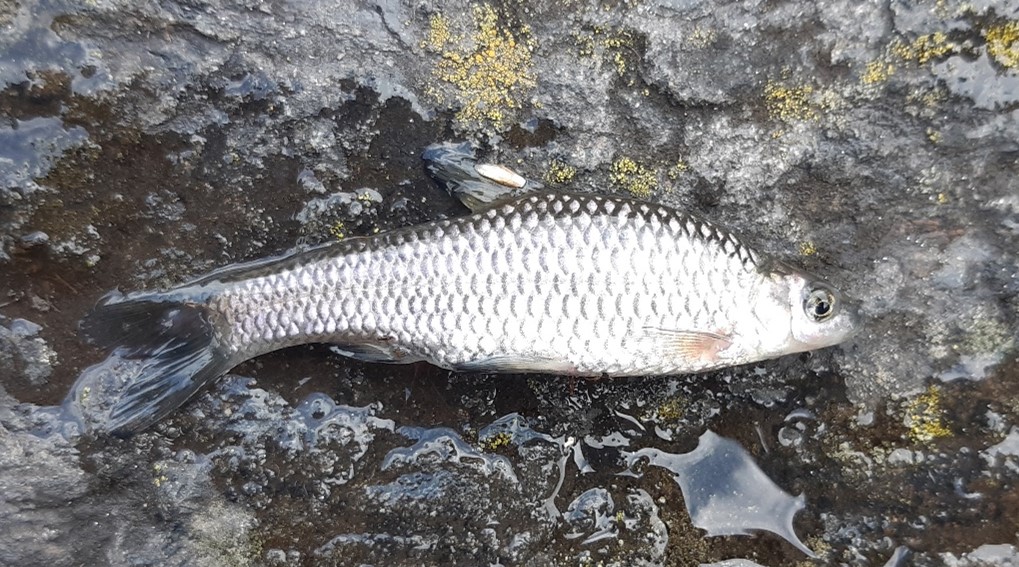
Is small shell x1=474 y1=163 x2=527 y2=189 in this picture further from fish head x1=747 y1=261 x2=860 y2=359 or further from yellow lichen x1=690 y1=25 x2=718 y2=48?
fish head x1=747 y1=261 x2=860 y2=359

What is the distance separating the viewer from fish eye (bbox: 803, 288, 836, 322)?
2.76 meters

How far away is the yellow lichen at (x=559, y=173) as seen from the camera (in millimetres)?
2941

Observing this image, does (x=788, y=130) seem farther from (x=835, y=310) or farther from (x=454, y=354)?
(x=454, y=354)

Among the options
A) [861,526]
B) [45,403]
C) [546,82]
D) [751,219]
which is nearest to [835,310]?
[751,219]

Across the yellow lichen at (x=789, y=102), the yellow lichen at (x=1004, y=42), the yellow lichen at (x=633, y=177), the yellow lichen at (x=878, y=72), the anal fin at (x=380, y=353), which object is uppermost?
the yellow lichen at (x=1004, y=42)

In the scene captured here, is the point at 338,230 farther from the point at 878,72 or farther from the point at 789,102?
the point at 878,72

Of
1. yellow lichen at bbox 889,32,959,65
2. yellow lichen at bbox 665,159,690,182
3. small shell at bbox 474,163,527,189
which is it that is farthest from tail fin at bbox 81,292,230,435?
yellow lichen at bbox 889,32,959,65

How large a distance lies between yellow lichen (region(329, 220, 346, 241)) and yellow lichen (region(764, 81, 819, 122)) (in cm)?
195

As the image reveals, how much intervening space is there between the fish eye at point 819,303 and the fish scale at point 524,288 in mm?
222

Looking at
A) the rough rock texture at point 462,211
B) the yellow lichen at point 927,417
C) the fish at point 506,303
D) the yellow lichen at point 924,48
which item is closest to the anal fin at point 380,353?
the fish at point 506,303

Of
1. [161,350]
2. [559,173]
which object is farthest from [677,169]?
[161,350]

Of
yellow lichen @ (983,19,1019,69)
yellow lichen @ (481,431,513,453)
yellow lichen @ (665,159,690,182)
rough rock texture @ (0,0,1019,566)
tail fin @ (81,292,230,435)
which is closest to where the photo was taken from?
yellow lichen @ (983,19,1019,69)

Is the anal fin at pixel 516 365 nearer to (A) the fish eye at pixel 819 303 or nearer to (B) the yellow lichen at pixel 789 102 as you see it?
(A) the fish eye at pixel 819 303

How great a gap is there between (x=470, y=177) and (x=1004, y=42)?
7.28 feet
